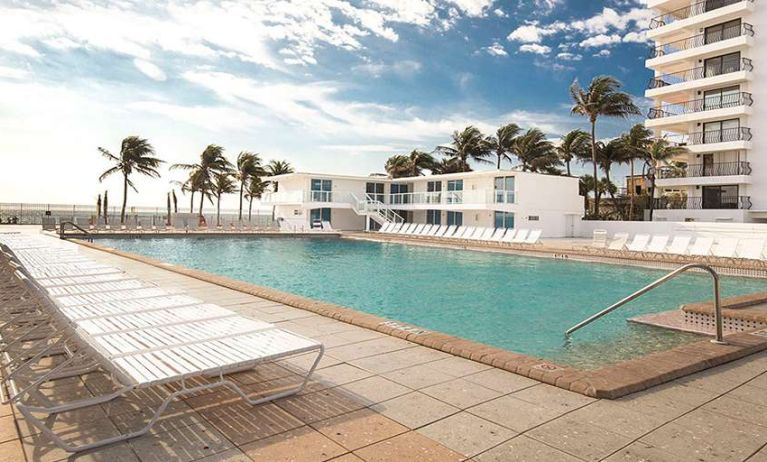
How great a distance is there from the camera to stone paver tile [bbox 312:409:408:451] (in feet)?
9.18

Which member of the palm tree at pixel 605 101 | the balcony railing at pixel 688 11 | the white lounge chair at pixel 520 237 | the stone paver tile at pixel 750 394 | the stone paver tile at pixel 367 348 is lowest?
the stone paver tile at pixel 750 394

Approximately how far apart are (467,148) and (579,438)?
4199 cm

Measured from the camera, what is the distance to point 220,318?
3.92 metres

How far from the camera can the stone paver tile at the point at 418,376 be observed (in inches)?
148

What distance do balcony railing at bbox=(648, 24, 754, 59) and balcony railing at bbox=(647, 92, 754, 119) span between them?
10.9 ft

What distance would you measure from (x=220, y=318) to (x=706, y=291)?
36.9ft

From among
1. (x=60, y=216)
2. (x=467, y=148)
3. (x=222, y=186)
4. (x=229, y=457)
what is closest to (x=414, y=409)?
(x=229, y=457)

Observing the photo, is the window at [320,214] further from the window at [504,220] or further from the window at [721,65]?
the window at [721,65]

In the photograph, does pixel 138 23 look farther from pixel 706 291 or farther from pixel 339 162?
pixel 339 162

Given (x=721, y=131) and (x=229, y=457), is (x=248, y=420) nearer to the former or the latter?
(x=229, y=457)

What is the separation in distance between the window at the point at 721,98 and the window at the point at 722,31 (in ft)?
9.94

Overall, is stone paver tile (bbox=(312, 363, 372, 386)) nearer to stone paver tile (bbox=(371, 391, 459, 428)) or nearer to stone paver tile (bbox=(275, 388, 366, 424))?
stone paver tile (bbox=(275, 388, 366, 424))

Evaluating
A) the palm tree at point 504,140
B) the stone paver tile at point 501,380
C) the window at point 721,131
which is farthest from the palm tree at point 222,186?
the stone paver tile at point 501,380

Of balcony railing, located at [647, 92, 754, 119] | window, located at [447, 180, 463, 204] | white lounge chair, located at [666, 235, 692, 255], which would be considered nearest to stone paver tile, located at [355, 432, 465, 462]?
white lounge chair, located at [666, 235, 692, 255]
